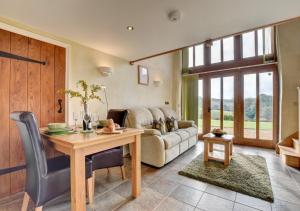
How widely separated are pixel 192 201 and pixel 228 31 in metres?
2.38

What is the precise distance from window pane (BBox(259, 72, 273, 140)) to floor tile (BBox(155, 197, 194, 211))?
11.7 ft

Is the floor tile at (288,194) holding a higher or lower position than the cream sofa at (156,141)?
lower

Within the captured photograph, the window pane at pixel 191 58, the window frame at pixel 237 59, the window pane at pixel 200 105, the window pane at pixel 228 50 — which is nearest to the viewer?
the window frame at pixel 237 59

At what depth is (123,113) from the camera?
2406 mm

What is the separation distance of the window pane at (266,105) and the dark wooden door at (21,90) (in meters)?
4.82

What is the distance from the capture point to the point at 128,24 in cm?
209

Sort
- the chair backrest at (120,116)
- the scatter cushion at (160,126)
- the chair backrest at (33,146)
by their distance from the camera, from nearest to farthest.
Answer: the chair backrest at (33,146)
the chair backrest at (120,116)
the scatter cushion at (160,126)

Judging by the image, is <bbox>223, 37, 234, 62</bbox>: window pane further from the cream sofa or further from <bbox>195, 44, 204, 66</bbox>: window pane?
the cream sofa

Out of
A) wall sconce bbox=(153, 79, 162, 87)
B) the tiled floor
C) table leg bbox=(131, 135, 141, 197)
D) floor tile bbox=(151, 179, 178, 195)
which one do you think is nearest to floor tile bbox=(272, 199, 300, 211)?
the tiled floor

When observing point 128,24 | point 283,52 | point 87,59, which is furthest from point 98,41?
point 283,52

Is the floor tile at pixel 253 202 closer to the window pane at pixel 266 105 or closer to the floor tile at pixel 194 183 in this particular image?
the floor tile at pixel 194 183

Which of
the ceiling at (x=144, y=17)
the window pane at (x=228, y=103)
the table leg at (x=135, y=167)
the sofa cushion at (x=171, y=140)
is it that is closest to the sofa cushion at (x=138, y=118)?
the sofa cushion at (x=171, y=140)

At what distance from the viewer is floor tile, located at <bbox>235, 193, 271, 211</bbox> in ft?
5.50

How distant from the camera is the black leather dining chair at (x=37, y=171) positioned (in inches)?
48.6
